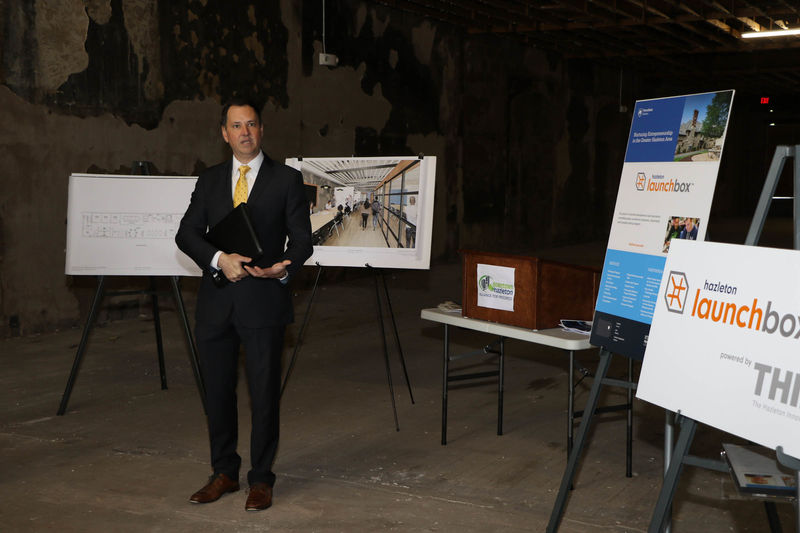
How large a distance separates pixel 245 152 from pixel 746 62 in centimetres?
1334

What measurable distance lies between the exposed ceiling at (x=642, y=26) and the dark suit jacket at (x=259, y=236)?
7.08 m

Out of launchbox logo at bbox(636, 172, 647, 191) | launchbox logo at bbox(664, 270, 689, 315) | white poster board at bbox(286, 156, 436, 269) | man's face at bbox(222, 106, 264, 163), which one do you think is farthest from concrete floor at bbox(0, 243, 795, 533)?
man's face at bbox(222, 106, 264, 163)

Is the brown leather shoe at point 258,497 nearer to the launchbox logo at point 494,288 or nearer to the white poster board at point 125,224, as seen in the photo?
the launchbox logo at point 494,288

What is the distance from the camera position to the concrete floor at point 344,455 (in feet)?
10.1

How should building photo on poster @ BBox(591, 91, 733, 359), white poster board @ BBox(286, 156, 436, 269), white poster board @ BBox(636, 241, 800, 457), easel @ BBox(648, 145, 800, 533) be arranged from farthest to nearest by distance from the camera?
white poster board @ BBox(286, 156, 436, 269), building photo on poster @ BBox(591, 91, 733, 359), easel @ BBox(648, 145, 800, 533), white poster board @ BBox(636, 241, 800, 457)

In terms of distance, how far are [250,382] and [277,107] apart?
5.84 m

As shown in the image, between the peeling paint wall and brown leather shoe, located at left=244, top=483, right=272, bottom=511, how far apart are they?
13.2ft

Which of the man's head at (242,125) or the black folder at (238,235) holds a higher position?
the man's head at (242,125)

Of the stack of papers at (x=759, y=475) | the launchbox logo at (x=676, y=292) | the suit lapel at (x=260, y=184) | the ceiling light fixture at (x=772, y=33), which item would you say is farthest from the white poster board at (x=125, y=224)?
the ceiling light fixture at (x=772, y=33)

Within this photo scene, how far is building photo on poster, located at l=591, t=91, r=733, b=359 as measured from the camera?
8.56ft

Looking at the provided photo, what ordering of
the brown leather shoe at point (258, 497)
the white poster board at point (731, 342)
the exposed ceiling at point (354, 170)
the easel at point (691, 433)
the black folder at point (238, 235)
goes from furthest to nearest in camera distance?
the exposed ceiling at point (354, 170) < the brown leather shoe at point (258, 497) < the black folder at point (238, 235) < the easel at point (691, 433) < the white poster board at point (731, 342)

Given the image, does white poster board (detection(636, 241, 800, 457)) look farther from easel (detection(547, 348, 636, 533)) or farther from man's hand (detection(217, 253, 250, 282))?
man's hand (detection(217, 253, 250, 282))

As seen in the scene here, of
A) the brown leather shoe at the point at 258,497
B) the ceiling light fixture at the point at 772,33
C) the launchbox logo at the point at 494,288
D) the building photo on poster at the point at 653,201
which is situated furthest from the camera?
the ceiling light fixture at the point at 772,33

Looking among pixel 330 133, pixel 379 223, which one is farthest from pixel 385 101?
pixel 379 223
